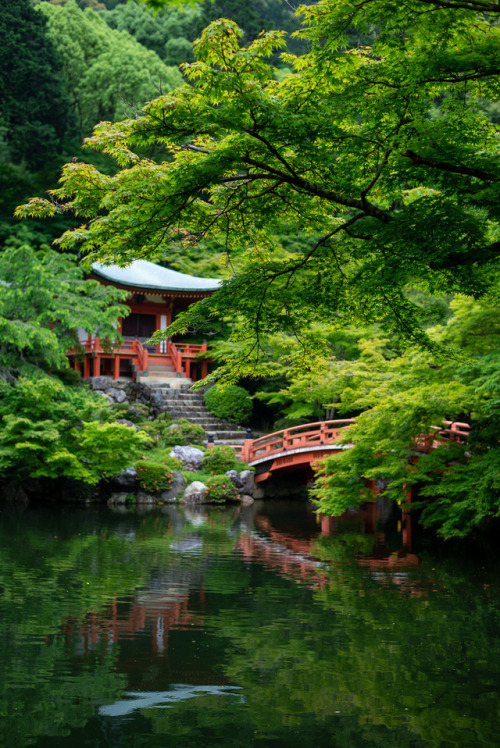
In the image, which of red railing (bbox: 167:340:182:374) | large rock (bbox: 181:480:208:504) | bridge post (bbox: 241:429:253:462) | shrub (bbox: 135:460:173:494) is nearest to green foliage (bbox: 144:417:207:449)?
bridge post (bbox: 241:429:253:462)

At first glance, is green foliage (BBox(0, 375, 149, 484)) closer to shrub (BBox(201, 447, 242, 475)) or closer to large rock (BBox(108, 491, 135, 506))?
large rock (BBox(108, 491, 135, 506))

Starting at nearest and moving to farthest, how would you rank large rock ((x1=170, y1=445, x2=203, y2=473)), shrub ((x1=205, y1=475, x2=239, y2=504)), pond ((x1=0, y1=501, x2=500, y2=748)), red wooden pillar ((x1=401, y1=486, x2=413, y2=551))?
pond ((x1=0, y1=501, x2=500, y2=748)), red wooden pillar ((x1=401, y1=486, x2=413, y2=551)), shrub ((x1=205, y1=475, x2=239, y2=504)), large rock ((x1=170, y1=445, x2=203, y2=473))

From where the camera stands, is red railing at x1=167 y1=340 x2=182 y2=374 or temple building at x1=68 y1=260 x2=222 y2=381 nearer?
temple building at x1=68 y1=260 x2=222 y2=381

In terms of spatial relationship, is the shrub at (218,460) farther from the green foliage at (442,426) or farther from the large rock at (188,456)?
the green foliage at (442,426)

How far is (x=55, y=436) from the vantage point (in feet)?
58.1

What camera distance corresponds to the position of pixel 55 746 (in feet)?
15.2

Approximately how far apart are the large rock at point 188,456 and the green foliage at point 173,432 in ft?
1.84

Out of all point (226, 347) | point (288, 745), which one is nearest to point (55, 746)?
point (288, 745)

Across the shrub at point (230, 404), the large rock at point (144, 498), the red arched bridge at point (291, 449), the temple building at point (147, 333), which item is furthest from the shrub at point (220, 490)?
the temple building at point (147, 333)

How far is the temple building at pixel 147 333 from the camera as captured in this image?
27.0 metres

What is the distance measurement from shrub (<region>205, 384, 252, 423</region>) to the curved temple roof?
15.0 ft

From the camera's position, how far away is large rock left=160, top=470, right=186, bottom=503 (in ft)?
67.4

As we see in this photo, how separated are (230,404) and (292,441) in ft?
13.4

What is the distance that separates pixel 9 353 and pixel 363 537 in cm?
1111
